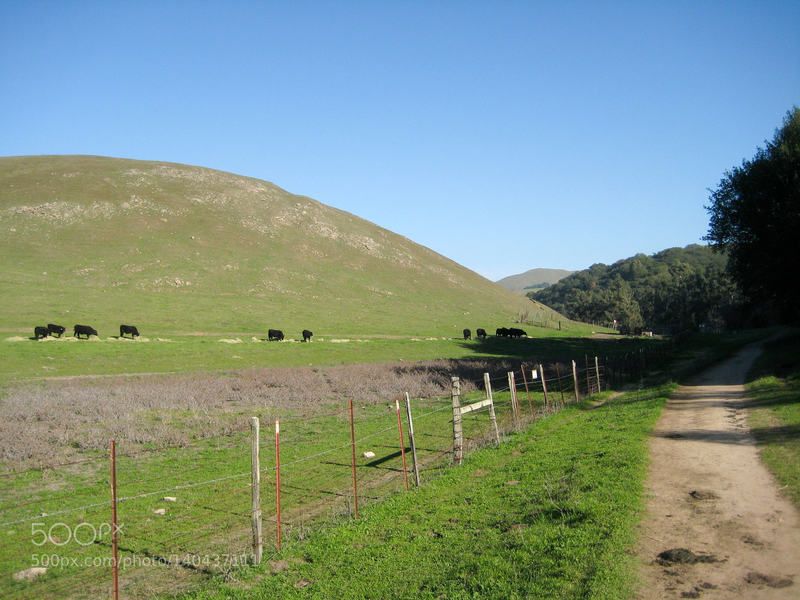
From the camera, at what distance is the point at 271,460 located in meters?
15.4

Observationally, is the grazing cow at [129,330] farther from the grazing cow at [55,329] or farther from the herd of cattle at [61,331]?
the grazing cow at [55,329]

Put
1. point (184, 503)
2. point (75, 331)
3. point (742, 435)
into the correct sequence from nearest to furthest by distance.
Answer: point (184, 503) < point (742, 435) < point (75, 331)

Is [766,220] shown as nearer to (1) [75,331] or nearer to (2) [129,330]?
(2) [129,330]

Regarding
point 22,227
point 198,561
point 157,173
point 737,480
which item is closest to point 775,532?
point 737,480

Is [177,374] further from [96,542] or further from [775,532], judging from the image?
[775,532]

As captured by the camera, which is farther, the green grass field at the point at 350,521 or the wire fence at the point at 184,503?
the wire fence at the point at 184,503

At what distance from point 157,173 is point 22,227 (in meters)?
42.7

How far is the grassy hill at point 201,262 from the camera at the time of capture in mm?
65125

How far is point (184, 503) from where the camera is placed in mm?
11578

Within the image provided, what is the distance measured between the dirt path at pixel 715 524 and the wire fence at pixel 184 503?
5074 mm

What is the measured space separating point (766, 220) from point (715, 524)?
3164cm

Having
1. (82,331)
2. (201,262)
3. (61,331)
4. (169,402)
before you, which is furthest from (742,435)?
(201,262)

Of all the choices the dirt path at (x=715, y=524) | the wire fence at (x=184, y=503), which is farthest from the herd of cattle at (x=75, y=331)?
the dirt path at (x=715, y=524)

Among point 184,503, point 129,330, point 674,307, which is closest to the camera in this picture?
point 184,503
